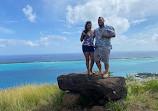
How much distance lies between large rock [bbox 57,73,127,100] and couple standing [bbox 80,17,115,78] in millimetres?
280

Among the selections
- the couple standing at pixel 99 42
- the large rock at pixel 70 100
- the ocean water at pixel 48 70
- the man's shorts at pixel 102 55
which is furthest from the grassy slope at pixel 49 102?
the ocean water at pixel 48 70

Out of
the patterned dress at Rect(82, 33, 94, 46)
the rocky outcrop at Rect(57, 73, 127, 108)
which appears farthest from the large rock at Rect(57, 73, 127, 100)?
the patterned dress at Rect(82, 33, 94, 46)

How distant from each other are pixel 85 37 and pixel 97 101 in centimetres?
207

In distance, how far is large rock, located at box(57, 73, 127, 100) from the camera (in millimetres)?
3570

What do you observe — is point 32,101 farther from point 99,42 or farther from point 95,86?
point 99,42

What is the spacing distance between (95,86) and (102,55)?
0.98m

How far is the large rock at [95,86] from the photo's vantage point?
357 centimetres

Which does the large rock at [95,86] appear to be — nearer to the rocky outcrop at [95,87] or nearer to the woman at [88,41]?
the rocky outcrop at [95,87]

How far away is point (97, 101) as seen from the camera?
12.5 ft

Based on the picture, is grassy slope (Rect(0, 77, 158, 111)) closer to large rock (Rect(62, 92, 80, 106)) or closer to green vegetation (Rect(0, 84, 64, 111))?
green vegetation (Rect(0, 84, 64, 111))

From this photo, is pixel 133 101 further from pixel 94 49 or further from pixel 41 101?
pixel 41 101

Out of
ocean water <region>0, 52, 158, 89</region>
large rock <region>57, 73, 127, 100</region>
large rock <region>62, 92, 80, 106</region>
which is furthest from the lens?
ocean water <region>0, 52, 158, 89</region>

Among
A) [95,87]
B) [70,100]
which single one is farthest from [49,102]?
[95,87]

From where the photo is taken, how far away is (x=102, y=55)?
3887 mm
